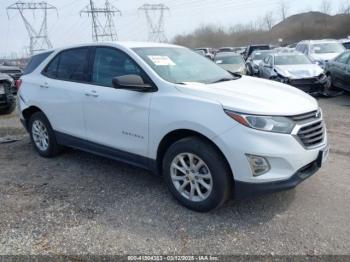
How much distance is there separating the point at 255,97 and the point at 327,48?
14.1 meters

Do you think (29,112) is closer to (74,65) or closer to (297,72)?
(74,65)

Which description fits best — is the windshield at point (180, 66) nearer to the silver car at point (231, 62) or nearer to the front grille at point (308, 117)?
the front grille at point (308, 117)

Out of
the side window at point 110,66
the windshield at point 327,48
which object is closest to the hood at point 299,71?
the windshield at point 327,48

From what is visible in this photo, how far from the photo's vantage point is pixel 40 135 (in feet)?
19.1

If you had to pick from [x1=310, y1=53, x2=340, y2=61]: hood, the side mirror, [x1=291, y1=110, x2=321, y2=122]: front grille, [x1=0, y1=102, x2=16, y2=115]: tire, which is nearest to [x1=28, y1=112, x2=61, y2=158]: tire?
the side mirror

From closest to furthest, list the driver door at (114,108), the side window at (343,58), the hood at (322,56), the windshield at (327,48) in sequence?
the driver door at (114,108) < the side window at (343,58) < the hood at (322,56) < the windshield at (327,48)

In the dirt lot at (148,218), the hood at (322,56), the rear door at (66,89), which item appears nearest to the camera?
the dirt lot at (148,218)

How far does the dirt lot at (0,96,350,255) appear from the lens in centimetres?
326

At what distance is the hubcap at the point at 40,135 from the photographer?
572cm

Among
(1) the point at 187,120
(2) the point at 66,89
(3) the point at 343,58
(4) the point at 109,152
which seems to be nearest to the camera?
(1) the point at 187,120

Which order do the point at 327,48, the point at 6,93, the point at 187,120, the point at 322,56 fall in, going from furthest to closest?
the point at 327,48
the point at 322,56
the point at 6,93
the point at 187,120

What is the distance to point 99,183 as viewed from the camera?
4688 mm

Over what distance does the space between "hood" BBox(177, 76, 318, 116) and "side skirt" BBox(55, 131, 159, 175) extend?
37.5 inches

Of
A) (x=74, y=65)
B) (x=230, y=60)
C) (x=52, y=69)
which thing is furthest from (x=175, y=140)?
(x=230, y=60)
